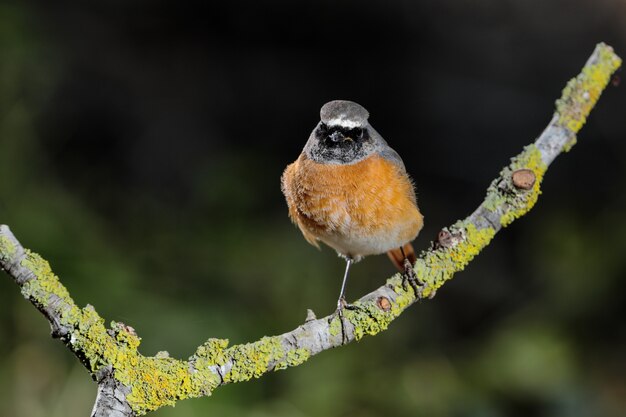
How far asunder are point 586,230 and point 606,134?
1.33 m

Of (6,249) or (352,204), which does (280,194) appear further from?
(6,249)

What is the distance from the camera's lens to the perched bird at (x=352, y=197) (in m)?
2.93

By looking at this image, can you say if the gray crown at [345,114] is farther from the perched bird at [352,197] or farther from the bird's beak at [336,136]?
the perched bird at [352,197]

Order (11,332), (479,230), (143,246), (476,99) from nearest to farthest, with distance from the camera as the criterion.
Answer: (479,230) < (11,332) < (143,246) < (476,99)

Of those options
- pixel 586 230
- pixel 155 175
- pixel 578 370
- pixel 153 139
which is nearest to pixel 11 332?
pixel 155 175

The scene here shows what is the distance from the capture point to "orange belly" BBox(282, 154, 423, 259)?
296 cm

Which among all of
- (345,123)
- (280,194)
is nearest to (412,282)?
(345,123)

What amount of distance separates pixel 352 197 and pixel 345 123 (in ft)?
1.70

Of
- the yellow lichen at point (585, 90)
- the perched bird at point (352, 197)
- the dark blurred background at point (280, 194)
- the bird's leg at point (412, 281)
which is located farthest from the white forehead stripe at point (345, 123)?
the dark blurred background at point (280, 194)

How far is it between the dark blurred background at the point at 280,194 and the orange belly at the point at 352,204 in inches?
58.7

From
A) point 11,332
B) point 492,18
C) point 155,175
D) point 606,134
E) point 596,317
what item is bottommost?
point 11,332

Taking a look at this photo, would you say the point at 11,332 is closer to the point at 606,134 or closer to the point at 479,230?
the point at 479,230

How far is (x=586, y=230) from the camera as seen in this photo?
5012 mm

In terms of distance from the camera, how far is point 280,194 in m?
5.45
